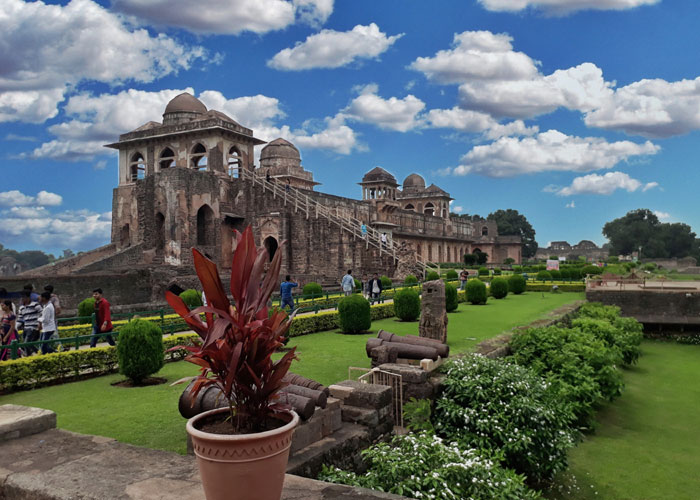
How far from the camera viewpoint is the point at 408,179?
5909 cm

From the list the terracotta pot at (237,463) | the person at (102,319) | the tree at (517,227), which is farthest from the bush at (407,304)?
the tree at (517,227)

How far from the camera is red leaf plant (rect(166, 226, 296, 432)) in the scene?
8.25 ft

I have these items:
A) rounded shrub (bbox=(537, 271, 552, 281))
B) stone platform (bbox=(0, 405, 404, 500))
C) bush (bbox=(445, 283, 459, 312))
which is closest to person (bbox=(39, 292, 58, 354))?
stone platform (bbox=(0, 405, 404, 500))

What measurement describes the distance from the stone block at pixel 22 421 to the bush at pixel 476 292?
15.6 m

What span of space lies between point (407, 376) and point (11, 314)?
6.36 metres

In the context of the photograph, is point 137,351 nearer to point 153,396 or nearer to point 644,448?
point 153,396

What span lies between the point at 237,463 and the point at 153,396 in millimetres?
4502

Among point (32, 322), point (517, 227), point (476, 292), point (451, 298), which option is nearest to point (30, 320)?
point (32, 322)

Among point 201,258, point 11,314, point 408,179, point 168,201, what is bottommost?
point 11,314

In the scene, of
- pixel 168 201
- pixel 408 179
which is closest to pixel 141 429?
pixel 168 201

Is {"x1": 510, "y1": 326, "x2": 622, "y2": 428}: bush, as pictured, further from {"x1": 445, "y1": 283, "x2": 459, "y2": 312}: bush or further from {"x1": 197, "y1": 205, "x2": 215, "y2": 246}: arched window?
{"x1": 197, "y1": 205, "x2": 215, "y2": 246}: arched window

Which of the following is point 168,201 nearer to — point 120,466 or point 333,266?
point 333,266

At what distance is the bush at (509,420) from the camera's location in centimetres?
603

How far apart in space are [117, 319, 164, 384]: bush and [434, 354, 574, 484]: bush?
12.5 ft
